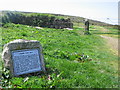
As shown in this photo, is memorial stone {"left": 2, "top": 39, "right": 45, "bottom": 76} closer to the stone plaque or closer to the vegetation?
the stone plaque

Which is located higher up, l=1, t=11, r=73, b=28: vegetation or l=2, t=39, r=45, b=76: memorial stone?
l=1, t=11, r=73, b=28: vegetation

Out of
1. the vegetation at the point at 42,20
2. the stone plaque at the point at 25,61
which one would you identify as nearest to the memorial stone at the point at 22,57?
the stone plaque at the point at 25,61

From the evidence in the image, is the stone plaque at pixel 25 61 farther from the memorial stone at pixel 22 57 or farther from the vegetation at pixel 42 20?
A: the vegetation at pixel 42 20

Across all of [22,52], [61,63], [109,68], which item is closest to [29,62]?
[22,52]

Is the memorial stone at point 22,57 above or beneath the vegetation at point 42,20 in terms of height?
beneath

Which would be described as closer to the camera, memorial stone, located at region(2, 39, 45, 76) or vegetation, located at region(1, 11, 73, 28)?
memorial stone, located at region(2, 39, 45, 76)

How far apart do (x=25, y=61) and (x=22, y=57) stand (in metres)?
0.21

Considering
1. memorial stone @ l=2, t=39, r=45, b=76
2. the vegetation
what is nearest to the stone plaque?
memorial stone @ l=2, t=39, r=45, b=76

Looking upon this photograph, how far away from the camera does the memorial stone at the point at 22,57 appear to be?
683 cm

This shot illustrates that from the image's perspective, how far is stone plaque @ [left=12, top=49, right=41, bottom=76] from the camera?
6.91 meters

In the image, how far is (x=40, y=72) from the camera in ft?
24.3

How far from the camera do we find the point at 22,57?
23.3 feet

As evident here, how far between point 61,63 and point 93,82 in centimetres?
219

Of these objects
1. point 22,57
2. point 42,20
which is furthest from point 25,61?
point 42,20
